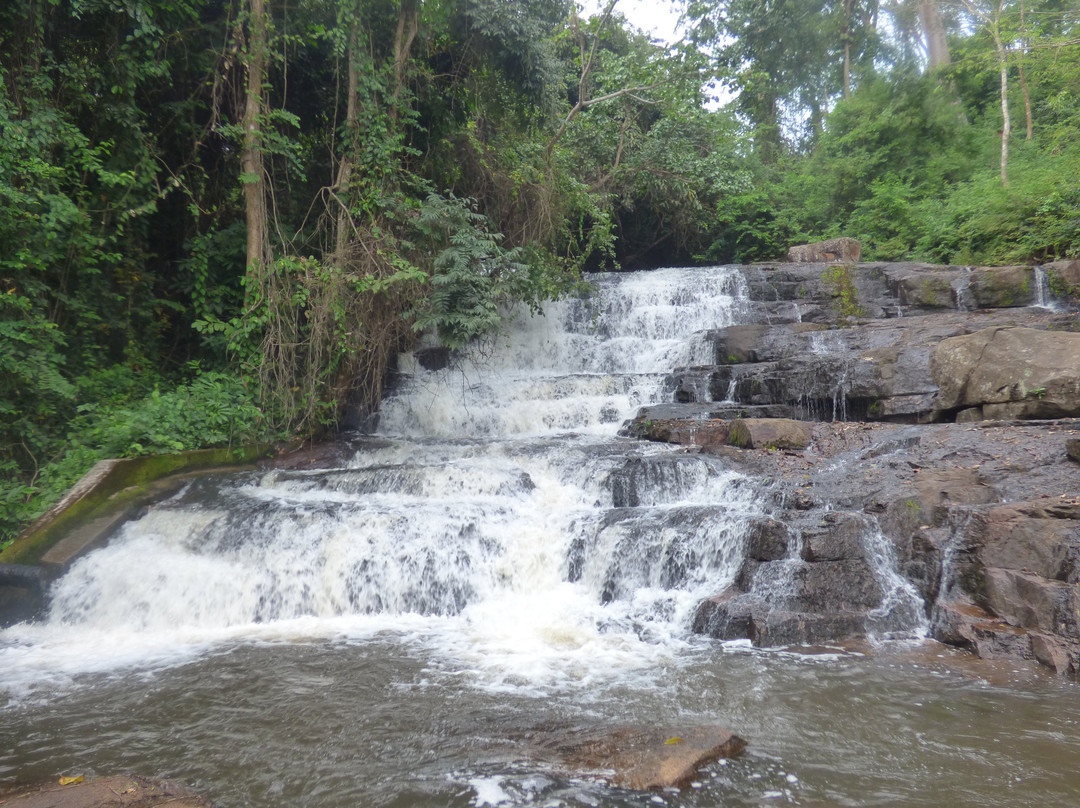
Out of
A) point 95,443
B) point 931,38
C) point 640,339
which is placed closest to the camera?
point 95,443

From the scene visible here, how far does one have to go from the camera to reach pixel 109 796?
306cm

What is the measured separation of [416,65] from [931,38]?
17.6 meters

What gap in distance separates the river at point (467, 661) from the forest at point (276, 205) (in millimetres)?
1706

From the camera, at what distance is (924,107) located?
1827 centimetres

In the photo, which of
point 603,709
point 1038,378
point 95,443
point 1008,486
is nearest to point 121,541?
point 95,443

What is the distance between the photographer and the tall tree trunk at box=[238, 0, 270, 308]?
962cm

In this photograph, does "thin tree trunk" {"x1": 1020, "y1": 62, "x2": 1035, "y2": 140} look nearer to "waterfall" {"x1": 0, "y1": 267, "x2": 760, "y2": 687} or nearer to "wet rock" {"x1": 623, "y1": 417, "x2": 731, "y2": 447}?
"wet rock" {"x1": 623, "y1": 417, "x2": 731, "y2": 447}

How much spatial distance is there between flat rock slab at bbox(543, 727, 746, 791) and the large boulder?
21.5ft

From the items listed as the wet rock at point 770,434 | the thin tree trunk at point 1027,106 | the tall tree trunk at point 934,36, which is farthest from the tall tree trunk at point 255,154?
the tall tree trunk at point 934,36

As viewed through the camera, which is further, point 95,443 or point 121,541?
point 95,443

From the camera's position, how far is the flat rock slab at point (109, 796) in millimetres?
3008

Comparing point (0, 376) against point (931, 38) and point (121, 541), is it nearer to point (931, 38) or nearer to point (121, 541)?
point (121, 541)

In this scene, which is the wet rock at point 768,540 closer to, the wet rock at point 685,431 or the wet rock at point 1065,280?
the wet rock at point 685,431

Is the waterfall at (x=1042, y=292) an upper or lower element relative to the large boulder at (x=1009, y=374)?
upper
